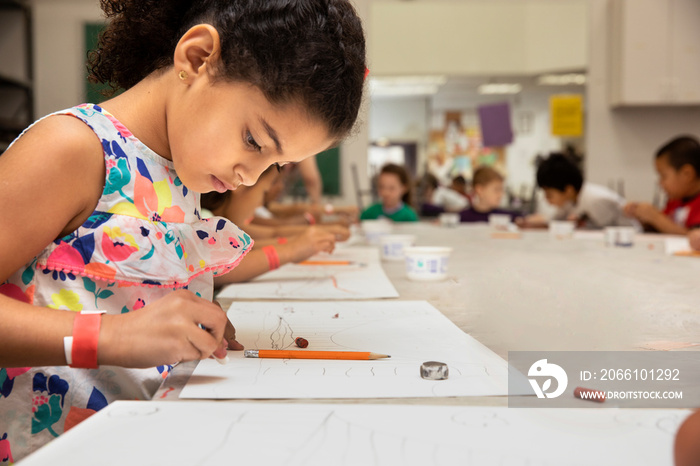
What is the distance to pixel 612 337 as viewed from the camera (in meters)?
0.78

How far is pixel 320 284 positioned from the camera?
3.98 ft

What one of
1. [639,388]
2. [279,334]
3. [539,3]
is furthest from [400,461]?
[539,3]

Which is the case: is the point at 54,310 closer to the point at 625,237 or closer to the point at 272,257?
the point at 272,257

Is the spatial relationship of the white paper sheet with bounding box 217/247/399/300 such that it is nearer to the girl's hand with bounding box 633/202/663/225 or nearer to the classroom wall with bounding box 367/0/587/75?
the girl's hand with bounding box 633/202/663/225

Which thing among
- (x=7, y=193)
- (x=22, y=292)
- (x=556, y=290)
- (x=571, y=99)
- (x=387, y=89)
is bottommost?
(x=556, y=290)

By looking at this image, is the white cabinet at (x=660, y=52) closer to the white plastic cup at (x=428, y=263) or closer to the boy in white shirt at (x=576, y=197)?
the boy in white shirt at (x=576, y=197)

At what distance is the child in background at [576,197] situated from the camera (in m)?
3.50

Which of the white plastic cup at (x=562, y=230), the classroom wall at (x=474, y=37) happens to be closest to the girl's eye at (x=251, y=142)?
the white plastic cup at (x=562, y=230)

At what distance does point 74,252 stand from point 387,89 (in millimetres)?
7540

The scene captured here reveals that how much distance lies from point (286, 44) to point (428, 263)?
2.30 feet

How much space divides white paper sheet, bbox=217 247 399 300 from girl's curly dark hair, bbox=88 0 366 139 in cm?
41

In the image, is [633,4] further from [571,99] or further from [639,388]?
[639,388]

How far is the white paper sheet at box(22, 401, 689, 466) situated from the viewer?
40cm

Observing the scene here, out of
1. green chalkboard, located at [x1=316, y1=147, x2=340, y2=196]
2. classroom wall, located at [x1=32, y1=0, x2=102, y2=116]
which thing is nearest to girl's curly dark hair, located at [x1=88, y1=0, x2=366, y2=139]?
green chalkboard, located at [x1=316, y1=147, x2=340, y2=196]
